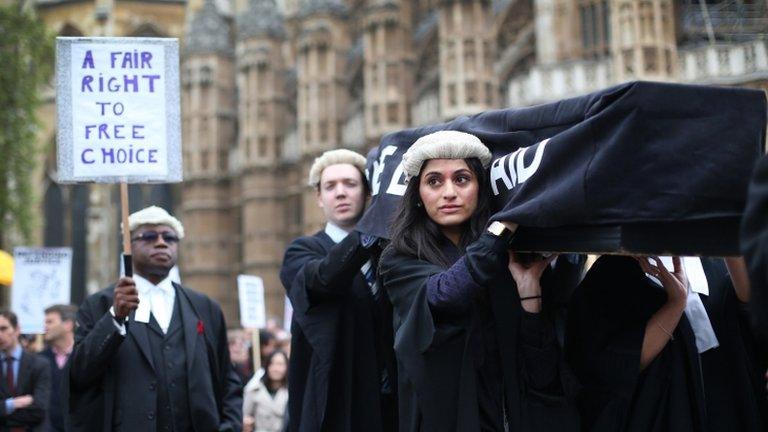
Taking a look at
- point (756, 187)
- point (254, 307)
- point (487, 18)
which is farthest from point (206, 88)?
point (756, 187)

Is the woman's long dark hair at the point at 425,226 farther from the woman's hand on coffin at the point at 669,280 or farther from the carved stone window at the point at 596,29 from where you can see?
the carved stone window at the point at 596,29

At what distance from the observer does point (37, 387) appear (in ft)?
22.6

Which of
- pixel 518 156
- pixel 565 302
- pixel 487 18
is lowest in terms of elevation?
pixel 565 302

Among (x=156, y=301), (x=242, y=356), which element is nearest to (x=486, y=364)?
(x=156, y=301)

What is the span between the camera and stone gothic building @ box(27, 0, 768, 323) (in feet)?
60.6

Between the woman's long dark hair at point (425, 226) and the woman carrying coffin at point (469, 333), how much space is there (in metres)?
0.01

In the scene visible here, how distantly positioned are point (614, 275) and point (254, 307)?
928 cm

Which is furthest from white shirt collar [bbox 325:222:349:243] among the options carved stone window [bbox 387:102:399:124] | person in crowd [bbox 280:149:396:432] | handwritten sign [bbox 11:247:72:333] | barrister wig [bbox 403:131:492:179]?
carved stone window [bbox 387:102:399:124]

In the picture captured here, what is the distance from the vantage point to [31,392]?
687 cm

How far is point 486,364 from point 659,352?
662mm

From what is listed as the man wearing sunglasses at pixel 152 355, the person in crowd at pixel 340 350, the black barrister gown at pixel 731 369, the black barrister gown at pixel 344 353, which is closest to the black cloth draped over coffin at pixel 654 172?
the black barrister gown at pixel 731 369

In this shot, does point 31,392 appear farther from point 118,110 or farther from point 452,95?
point 452,95

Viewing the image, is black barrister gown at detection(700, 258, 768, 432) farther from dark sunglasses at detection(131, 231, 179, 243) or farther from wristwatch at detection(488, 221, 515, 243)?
dark sunglasses at detection(131, 231, 179, 243)

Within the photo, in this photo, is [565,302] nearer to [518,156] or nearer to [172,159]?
[518,156]
